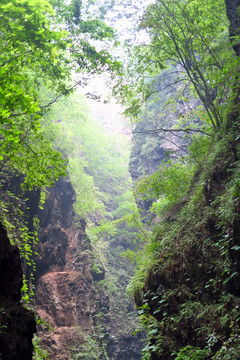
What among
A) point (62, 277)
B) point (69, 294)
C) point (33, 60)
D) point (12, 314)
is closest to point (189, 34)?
point (33, 60)

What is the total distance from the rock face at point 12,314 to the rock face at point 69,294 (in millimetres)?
9322

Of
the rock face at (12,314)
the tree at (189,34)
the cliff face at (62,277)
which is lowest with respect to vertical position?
the rock face at (12,314)

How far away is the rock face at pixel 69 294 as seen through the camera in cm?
1369

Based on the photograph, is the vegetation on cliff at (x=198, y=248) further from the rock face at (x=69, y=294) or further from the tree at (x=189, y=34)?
the rock face at (x=69, y=294)

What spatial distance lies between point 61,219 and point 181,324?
46.2 feet

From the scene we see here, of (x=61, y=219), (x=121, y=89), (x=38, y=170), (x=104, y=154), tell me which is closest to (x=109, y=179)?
(x=104, y=154)

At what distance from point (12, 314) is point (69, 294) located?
12270 millimetres

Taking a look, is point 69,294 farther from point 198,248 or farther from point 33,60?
point 33,60

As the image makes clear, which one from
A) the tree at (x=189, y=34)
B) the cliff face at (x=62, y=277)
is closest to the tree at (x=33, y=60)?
the tree at (x=189, y=34)

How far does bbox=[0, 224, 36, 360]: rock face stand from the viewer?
395 cm

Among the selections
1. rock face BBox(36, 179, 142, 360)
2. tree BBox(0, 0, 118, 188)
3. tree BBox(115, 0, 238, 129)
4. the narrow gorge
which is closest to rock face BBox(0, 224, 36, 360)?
the narrow gorge

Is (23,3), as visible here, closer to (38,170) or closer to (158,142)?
(38,170)

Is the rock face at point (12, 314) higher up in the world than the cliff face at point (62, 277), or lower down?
lower down

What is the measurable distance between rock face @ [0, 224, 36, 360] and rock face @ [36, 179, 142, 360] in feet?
30.6
